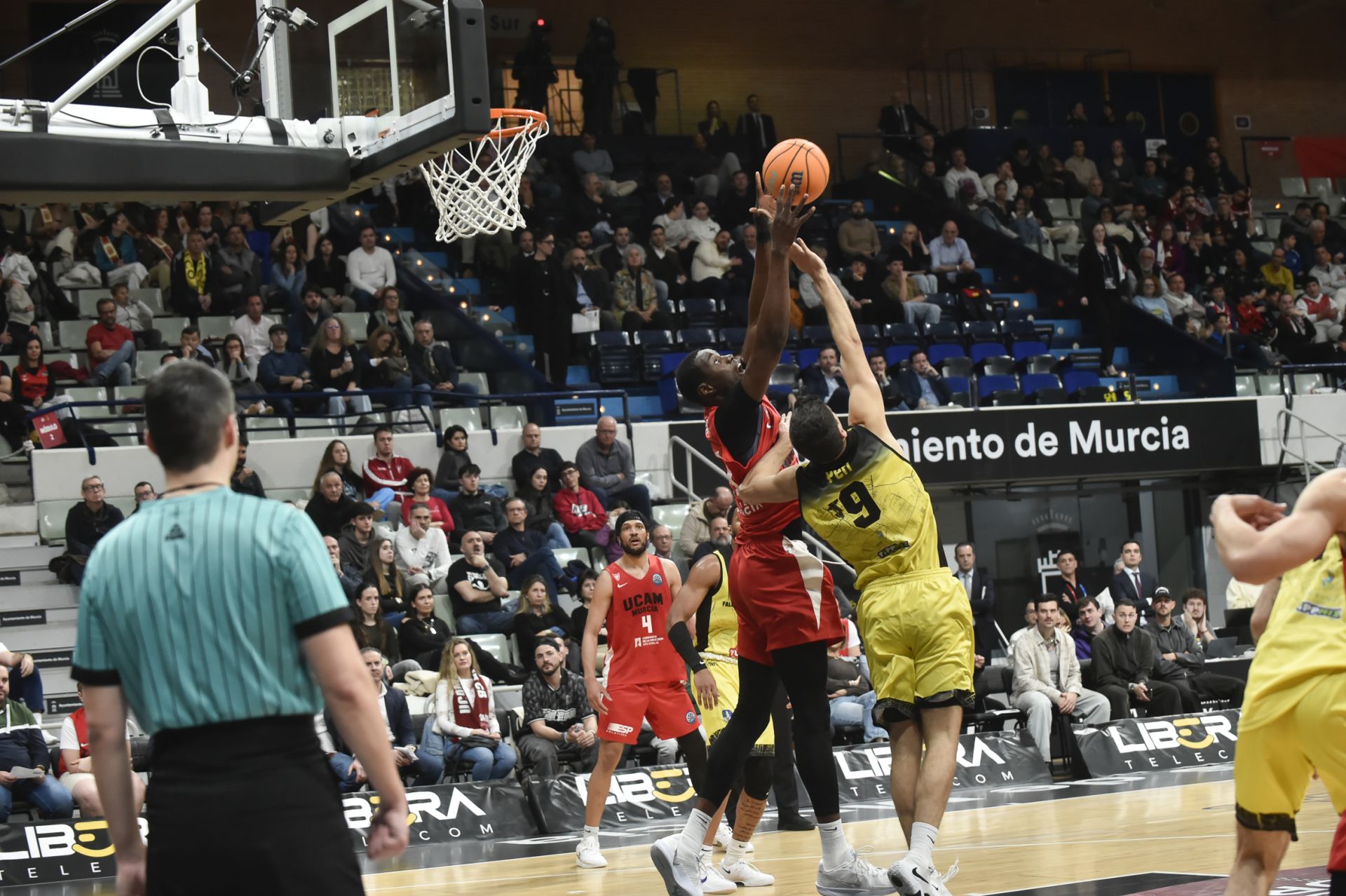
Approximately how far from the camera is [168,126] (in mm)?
6535

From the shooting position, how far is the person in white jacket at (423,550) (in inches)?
520

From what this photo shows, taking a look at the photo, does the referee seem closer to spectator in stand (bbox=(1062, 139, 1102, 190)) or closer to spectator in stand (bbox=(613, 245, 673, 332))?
spectator in stand (bbox=(613, 245, 673, 332))

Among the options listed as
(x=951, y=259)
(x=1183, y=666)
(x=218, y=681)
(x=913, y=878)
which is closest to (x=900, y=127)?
(x=951, y=259)

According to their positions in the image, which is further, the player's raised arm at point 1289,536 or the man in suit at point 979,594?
the man in suit at point 979,594

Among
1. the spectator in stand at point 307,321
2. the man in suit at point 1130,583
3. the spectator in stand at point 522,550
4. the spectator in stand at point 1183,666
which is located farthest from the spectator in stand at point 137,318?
the spectator in stand at point 1183,666

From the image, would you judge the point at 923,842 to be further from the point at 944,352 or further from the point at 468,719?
the point at 944,352

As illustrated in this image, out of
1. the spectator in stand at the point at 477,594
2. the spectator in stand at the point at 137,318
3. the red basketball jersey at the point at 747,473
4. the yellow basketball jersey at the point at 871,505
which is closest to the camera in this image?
the yellow basketball jersey at the point at 871,505

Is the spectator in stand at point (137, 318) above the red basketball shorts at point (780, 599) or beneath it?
above

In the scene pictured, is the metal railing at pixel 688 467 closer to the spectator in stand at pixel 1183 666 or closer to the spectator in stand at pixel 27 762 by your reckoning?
the spectator in stand at pixel 1183 666

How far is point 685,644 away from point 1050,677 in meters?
5.87

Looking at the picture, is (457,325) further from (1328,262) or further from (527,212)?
(1328,262)

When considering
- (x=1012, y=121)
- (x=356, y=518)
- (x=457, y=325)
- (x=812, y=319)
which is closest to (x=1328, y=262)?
(x=1012, y=121)

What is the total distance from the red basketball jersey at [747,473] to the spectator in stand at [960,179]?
17.3 meters

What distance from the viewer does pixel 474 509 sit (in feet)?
46.9
